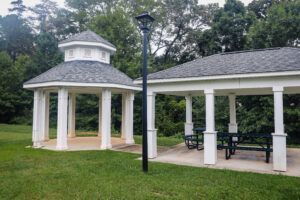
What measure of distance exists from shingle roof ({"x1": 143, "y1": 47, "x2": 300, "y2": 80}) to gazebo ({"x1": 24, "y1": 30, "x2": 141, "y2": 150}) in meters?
3.09

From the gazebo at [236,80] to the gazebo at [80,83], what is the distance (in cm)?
276

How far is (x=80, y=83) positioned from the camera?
33.1 ft

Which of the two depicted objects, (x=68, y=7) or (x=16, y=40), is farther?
(x=16, y=40)

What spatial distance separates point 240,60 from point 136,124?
16185 millimetres

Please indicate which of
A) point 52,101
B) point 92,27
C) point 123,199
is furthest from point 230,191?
point 52,101

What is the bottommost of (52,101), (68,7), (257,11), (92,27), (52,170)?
(52,170)

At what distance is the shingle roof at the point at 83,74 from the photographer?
33.6 feet

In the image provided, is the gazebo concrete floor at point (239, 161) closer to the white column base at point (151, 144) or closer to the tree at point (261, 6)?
the white column base at point (151, 144)

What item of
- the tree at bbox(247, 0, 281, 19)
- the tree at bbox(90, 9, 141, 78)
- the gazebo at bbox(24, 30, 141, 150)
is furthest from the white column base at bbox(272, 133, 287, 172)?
the tree at bbox(247, 0, 281, 19)

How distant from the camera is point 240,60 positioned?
8594mm

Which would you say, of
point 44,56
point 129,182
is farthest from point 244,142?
point 44,56

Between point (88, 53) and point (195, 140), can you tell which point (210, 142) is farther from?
point (88, 53)

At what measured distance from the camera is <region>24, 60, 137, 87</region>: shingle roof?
33.6 feet

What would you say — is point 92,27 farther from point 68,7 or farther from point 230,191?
point 230,191
